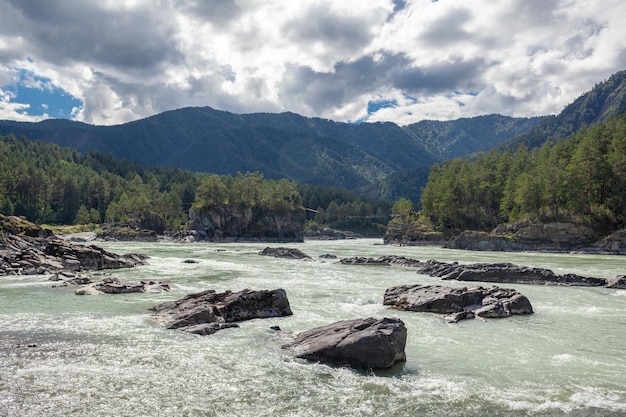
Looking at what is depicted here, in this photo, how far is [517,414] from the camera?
55.0 ft

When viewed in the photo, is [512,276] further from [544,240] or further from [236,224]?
[236,224]

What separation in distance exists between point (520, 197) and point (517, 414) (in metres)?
132

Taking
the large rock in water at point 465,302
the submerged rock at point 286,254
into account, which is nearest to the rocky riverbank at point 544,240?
the submerged rock at point 286,254

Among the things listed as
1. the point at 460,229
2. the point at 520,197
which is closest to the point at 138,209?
the point at 460,229

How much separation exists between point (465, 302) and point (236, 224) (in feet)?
527

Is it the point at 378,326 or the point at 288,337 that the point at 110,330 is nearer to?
the point at 288,337

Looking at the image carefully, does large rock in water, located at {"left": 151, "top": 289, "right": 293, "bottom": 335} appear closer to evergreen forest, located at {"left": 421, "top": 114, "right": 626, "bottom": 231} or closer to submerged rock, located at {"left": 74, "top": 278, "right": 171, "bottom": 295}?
submerged rock, located at {"left": 74, "top": 278, "right": 171, "bottom": 295}

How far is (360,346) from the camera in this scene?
72.6 ft

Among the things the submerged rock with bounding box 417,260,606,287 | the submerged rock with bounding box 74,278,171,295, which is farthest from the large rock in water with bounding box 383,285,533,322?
the submerged rock with bounding box 74,278,171,295

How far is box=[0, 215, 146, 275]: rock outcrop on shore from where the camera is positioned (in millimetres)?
58062

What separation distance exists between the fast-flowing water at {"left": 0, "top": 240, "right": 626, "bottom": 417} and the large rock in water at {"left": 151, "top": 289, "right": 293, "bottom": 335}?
1.04 m

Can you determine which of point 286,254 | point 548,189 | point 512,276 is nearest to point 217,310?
point 512,276

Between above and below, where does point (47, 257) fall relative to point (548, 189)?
below

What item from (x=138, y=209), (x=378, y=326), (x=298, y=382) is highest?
(x=138, y=209)
